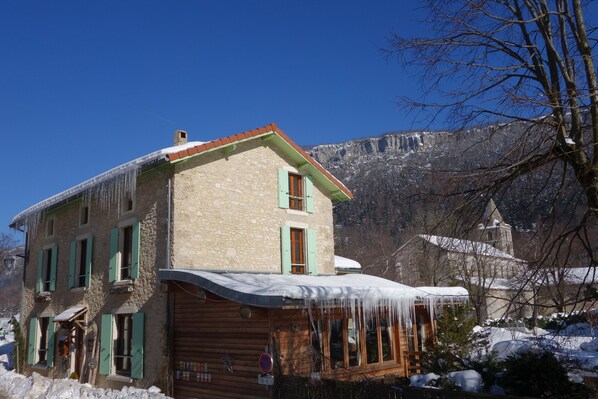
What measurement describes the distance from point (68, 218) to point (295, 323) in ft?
34.9

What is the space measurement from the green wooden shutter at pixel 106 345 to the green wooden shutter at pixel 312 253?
5.89 m

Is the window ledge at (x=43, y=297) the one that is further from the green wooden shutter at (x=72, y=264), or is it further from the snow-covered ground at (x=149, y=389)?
the snow-covered ground at (x=149, y=389)

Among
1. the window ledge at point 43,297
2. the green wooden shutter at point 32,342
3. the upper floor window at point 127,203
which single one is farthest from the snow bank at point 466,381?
the green wooden shutter at point 32,342

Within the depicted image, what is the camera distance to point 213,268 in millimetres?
13008

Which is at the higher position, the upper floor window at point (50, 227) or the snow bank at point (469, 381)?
the upper floor window at point (50, 227)

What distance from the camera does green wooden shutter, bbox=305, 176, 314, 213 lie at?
15870 mm

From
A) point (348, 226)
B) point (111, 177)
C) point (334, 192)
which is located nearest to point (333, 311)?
point (334, 192)

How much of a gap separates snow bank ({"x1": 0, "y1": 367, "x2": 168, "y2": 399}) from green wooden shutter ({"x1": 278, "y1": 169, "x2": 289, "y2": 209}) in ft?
20.1

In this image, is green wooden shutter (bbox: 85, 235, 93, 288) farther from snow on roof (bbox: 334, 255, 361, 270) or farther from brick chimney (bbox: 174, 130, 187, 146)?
snow on roof (bbox: 334, 255, 361, 270)

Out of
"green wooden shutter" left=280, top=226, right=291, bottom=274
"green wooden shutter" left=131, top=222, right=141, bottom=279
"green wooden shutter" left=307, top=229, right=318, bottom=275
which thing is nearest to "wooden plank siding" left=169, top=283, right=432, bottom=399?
"green wooden shutter" left=131, top=222, right=141, bottom=279

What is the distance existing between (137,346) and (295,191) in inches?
254

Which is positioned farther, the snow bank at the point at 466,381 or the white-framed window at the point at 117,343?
the white-framed window at the point at 117,343

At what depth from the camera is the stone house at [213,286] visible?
1056 centimetres

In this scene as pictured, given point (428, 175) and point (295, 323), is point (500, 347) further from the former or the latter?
point (428, 175)
